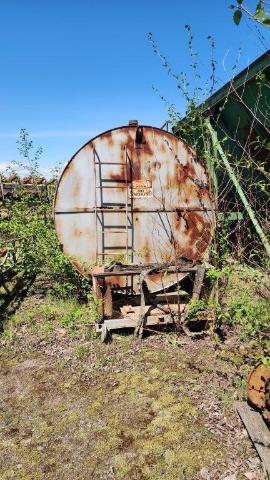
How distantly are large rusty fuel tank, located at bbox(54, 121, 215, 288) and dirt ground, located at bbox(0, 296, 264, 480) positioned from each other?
73.9 inches

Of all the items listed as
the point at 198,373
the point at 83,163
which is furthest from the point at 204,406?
the point at 83,163

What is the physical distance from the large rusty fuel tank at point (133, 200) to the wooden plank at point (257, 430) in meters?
3.42

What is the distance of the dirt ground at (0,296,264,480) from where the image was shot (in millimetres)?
3947

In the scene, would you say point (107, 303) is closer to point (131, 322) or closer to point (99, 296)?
point (99, 296)

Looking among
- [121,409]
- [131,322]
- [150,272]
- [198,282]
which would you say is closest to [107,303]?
[131,322]

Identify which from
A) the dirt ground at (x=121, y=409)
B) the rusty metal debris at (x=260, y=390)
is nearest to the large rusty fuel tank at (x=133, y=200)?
the dirt ground at (x=121, y=409)

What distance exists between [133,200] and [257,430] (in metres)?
4.78

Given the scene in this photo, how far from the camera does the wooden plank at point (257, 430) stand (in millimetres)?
3829

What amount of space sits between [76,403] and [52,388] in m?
0.54

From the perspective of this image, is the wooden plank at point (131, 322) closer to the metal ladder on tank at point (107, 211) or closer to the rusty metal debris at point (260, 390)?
the metal ladder on tank at point (107, 211)

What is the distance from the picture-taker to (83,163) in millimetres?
7363

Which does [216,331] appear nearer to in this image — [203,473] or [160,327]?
[160,327]

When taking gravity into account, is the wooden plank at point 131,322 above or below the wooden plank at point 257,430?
above

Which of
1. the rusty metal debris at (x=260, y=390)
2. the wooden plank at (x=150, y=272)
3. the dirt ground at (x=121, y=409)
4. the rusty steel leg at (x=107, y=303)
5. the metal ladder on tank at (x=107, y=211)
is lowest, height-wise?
the dirt ground at (x=121, y=409)
